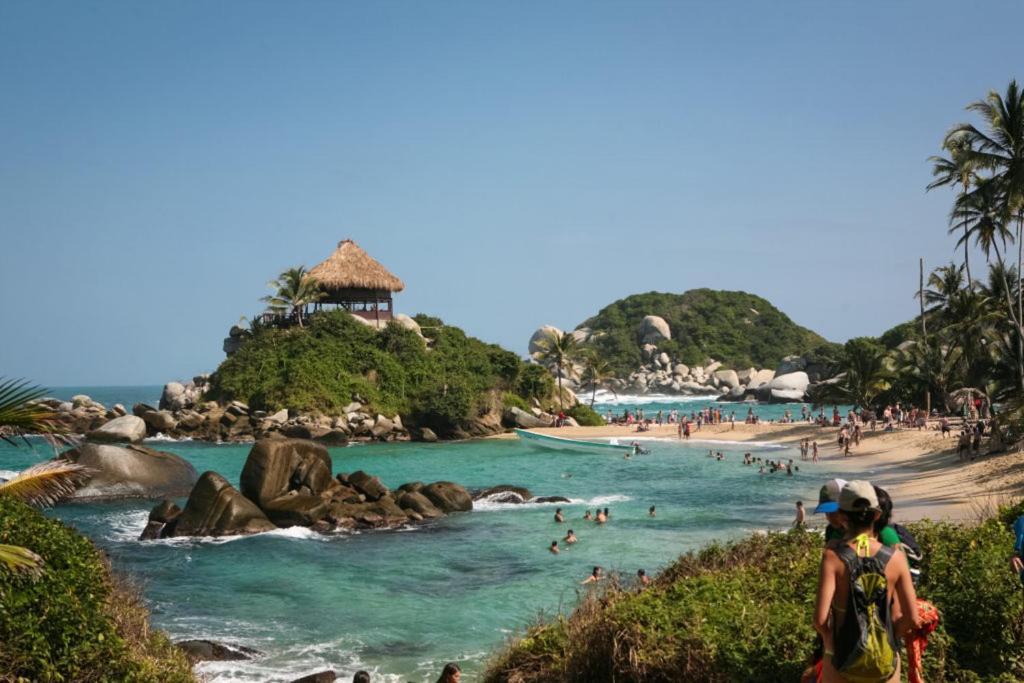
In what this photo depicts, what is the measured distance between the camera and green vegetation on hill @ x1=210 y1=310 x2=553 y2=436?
53375 millimetres

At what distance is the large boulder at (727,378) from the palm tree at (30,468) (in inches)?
4272

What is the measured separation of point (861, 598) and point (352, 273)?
57098 millimetres

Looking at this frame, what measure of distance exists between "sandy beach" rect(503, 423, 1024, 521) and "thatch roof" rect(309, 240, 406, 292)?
16128mm

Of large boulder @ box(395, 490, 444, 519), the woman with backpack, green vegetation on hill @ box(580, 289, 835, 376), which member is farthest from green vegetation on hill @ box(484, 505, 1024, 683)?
green vegetation on hill @ box(580, 289, 835, 376)

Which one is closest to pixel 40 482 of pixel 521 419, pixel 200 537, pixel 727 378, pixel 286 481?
pixel 200 537

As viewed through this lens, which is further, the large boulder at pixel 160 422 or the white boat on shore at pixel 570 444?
the large boulder at pixel 160 422

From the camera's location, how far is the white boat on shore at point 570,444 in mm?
46281

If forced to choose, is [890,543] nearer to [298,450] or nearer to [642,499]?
[298,450]

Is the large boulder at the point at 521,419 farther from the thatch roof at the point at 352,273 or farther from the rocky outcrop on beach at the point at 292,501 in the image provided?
the rocky outcrop on beach at the point at 292,501

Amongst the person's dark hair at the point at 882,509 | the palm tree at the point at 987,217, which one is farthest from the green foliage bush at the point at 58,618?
the palm tree at the point at 987,217

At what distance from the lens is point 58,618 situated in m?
8.21

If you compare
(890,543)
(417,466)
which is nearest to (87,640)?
(890,543)

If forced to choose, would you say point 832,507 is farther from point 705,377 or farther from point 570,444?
point 705,377

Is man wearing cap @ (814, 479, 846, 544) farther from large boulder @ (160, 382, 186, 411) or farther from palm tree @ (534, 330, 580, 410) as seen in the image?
large boulder @ (160, 382, 186, 411)
